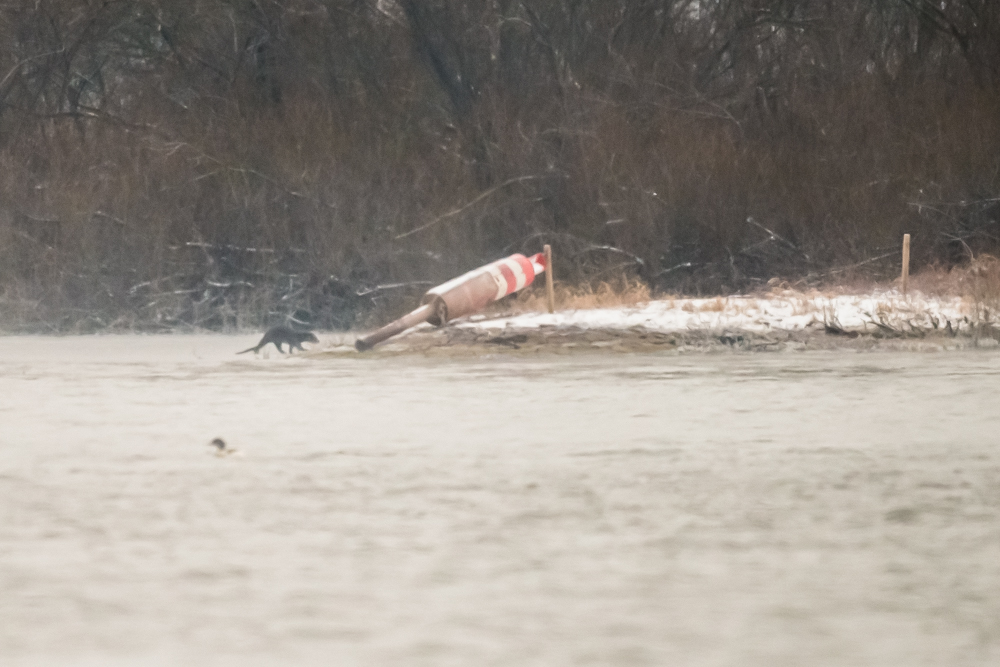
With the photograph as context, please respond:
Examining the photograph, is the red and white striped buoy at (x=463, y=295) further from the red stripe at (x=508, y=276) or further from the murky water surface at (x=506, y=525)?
the murky water surface at (x=506, y=525)

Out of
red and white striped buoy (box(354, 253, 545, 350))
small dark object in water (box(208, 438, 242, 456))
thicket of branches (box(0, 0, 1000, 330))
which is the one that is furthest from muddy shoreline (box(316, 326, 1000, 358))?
small dark object in water (box(208, 438, 242, 456))

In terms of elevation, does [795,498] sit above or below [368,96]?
below

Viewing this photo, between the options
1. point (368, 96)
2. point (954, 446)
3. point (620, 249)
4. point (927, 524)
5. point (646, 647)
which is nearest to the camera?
point (646, 647)

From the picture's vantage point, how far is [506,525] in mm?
7969

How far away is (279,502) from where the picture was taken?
877 cm

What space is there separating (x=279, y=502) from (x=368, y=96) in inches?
816

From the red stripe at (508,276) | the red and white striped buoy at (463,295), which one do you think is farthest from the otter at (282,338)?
the red stripe at (508,276)

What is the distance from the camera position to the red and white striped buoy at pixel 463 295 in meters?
20.2

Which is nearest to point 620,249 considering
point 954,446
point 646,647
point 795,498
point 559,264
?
point 559,264

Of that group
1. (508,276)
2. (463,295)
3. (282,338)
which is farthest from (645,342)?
(282,338)

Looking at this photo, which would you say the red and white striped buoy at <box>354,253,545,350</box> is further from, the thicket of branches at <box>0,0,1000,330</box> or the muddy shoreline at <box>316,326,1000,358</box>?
the thicket of branches at <box>0,0,1000,330</box>

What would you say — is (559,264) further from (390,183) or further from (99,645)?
(99,645)

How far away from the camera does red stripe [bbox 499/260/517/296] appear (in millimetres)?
22734

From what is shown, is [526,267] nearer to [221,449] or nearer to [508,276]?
[508,276]
